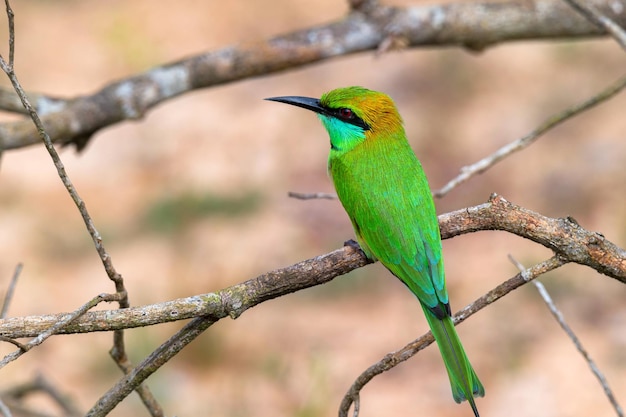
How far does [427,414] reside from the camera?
4.87m

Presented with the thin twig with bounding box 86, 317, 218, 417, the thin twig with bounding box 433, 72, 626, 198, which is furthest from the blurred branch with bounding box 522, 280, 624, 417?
the thin twig with bounding box 86, 317, 218, 417

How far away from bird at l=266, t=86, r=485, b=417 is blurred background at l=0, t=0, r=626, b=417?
2.59ft

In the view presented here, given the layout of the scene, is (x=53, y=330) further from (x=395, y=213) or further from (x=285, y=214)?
(x=285, y=214)

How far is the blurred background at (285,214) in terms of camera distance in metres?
5.18

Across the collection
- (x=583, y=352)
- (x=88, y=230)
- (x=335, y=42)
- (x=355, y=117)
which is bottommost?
(x=583, y=352)

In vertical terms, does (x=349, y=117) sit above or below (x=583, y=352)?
above

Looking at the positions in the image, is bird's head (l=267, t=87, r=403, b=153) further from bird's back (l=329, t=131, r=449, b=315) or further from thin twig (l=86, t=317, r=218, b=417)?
thin twig (l=86, t=317, r=218, b=417)

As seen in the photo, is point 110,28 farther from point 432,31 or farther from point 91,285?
point 432,31

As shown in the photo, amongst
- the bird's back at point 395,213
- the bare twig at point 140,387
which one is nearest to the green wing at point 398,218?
the bird's back at point 395,213

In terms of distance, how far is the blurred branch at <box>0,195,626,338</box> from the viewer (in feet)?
6.10

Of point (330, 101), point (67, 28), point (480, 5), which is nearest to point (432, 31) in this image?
point (480, 5)

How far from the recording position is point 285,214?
22.7 ft

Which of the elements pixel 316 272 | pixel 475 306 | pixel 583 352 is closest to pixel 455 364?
pixel 583 352

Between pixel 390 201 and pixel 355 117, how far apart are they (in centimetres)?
48
